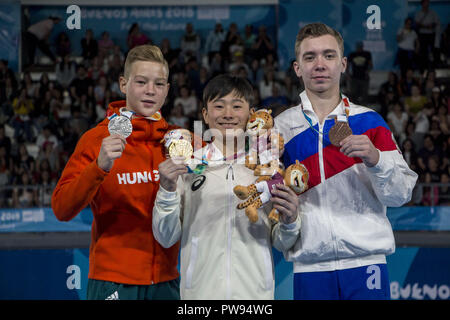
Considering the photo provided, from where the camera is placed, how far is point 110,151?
6.96ft

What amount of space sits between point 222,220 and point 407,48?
4.33 meters

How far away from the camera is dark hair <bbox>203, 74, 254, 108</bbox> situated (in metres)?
2.38

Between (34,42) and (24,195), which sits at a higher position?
(34,42)

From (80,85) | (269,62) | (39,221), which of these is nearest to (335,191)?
(39,221)

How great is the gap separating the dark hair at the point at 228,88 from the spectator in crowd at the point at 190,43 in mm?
Answer: 4420

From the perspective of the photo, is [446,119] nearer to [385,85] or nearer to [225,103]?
[385,85]

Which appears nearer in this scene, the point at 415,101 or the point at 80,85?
the point at 80,85

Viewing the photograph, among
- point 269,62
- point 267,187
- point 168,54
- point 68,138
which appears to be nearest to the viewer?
point 267,187

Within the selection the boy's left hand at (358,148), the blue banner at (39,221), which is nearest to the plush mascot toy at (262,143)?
the boy's left hand at (358,148)

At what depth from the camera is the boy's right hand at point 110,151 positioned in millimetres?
Answer: 2121

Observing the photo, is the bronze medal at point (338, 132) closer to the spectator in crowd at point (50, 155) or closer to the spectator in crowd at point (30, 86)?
the spectator in crowd at point (50, 155)

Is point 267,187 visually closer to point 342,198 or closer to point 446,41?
point 342,198
